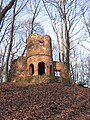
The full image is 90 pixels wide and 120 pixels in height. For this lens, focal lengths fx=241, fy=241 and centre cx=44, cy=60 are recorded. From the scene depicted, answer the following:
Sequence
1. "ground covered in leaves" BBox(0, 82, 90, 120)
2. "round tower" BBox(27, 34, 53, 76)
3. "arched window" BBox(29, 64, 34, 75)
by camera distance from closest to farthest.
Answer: "ground covered in leaves" BBox(0, 82, 90, 120)
"round tower" BBox(27, 34, 53, 76)
"arched window" BBox(29, 64, 34, 75)

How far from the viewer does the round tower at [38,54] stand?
24.8m

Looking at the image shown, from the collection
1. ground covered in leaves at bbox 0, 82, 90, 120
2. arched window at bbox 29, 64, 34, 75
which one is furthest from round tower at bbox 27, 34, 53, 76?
ground covered in leaves at bbox 0, 82, 90, 120

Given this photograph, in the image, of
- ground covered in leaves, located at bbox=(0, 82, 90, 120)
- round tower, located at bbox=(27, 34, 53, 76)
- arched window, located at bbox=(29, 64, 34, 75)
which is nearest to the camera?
ground covered in leaves, located at bbox=(0, 82, 90, 120)

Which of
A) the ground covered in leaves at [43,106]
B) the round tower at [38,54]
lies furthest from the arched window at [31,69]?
the ground covered in leaves at [43,106]

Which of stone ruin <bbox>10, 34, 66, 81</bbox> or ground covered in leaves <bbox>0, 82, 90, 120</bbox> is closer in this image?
ground covered in leaves <bbox>0, 82, 90, 120</bbox>

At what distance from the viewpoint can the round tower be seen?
24.8 m

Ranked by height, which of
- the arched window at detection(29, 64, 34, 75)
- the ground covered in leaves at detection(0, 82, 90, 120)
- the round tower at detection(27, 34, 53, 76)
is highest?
the round tower at detection(27, 34, 53, 76)

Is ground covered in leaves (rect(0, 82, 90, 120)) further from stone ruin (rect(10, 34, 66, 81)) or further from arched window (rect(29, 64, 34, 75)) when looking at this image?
arched window (rect(29, 64, 34, 75))

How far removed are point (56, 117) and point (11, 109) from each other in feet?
7.14

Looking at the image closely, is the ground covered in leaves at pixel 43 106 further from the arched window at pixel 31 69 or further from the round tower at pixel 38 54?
the arched window at pixel 31 69

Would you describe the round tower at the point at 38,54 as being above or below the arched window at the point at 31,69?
above

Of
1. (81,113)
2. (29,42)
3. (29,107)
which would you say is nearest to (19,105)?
(29,107)

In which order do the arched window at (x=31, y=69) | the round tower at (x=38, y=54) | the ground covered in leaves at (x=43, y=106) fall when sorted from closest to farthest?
the ground covered in leaves at (x=43, y=106) → the round tower at (x=38, y=54) → the arched window at (x=31, y=69)

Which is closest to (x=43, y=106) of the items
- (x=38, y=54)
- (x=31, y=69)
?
(x=38, y=54)
